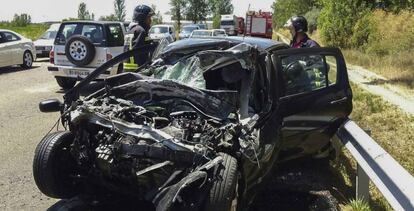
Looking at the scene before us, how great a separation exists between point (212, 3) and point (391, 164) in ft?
242

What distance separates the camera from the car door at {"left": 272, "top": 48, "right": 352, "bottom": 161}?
16.6 ft

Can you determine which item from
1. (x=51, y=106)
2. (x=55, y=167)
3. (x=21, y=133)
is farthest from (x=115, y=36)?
(x=55, y=167)

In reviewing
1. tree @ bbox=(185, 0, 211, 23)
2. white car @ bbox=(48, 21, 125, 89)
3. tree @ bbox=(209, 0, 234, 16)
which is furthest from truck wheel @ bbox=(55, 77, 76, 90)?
tree @ bbox=(209, 0, 234, 16)

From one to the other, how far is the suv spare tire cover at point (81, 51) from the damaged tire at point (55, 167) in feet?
24.5

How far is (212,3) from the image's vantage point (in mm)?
76062

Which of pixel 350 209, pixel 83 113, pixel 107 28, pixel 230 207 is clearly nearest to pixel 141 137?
pixel 83 113

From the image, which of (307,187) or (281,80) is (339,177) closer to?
(307,187)

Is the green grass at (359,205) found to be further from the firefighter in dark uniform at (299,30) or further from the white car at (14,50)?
the white car at (14,50)

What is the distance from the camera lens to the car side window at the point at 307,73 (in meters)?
5.20

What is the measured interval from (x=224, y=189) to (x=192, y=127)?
0.65 metres

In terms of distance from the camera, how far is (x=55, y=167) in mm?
4469

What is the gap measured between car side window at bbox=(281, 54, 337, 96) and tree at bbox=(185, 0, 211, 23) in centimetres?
6338

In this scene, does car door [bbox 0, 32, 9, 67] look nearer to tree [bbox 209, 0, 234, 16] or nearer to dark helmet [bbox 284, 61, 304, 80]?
dark helmet [bbox 284, 61, 304, 80]

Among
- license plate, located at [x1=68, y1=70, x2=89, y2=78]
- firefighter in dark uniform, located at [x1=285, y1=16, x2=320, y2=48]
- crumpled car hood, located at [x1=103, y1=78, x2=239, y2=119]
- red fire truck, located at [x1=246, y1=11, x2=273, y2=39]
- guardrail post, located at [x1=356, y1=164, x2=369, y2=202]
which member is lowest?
red fire truck, located at [x1=246, y1=11, x2=273, y2=39]
